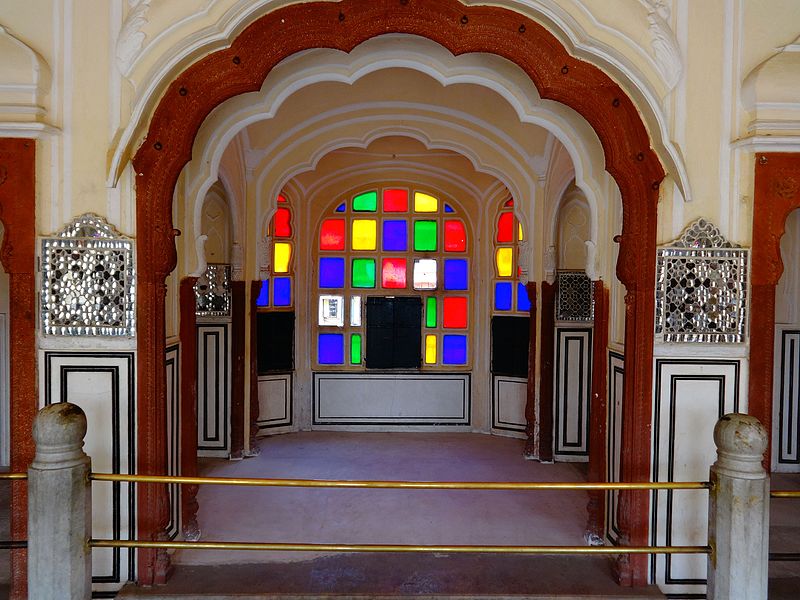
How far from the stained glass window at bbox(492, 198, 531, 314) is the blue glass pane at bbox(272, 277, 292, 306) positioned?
2.27 meters

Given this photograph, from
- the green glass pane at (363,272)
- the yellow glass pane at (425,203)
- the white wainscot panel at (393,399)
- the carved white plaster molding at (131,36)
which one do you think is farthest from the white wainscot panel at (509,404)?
the carved white plaster molding at (131,36)

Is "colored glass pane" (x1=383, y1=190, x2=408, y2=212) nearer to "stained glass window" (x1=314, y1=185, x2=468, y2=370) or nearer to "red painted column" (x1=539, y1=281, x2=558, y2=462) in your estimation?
"stained glass window" (x1=314, y1=185, x2=468, y2=370)

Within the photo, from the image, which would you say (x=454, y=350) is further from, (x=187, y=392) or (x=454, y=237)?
(x=187, y=392)

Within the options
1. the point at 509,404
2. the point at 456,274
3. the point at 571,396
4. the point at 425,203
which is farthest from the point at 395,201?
the point at 571,396

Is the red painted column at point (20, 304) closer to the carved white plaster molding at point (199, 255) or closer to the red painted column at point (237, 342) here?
the carved white plaster molding at point (199, 255)

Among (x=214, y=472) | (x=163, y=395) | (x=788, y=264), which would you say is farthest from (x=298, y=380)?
(x=788, y=264)

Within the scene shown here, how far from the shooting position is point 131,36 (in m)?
3.25

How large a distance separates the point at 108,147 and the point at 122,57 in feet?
1.46

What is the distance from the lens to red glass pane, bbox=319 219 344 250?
7.58 m

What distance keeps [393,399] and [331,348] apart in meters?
0.91

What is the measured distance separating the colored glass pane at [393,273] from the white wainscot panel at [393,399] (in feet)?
3.41

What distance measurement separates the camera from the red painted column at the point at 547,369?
242 inches

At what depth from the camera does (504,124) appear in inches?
224

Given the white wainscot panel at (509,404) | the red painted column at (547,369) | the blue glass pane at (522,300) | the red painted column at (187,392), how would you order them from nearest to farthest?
1. the red painted column at (187,392)
2. the red painted column at (547,369)
3. the blue glass pane at (522,300)
4. the white wainscot panel at (509,404)
